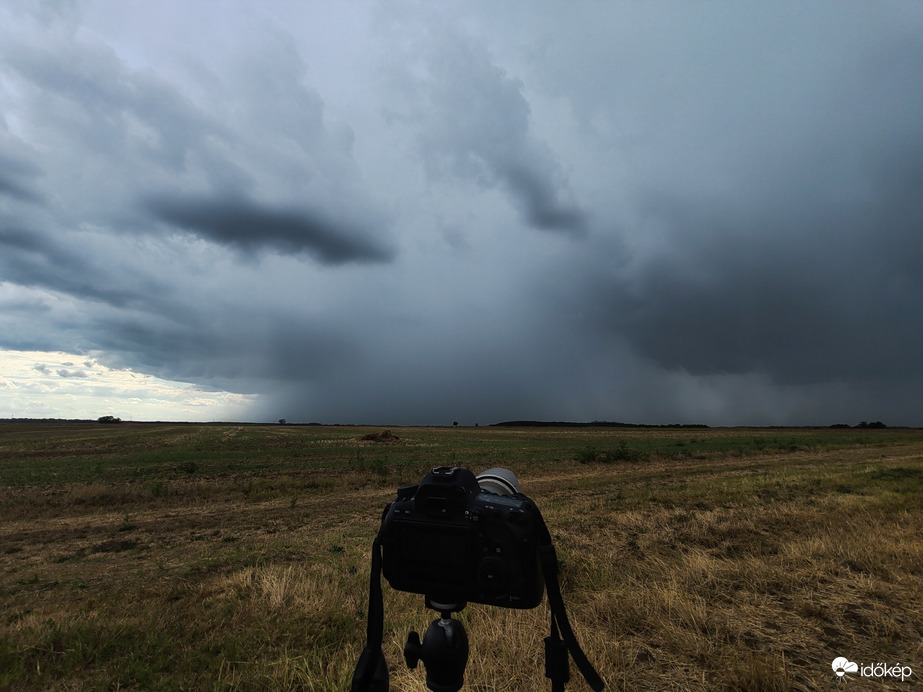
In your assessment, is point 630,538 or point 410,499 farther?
point 630,538

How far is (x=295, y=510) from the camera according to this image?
14195 mm

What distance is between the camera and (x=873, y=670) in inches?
121

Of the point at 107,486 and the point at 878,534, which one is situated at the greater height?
the point at 878,534

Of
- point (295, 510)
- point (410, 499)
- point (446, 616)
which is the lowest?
point (295, 510)

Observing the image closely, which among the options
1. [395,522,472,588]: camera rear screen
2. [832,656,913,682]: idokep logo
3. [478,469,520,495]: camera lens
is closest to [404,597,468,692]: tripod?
[395,522,472,588]: camera rear screen

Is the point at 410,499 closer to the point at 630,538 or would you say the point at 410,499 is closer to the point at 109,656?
the point at 109,656

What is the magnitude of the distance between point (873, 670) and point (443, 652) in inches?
135

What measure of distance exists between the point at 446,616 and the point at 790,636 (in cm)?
341

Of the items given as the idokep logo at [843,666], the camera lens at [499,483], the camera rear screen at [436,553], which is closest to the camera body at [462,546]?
the camera rear screen at [436,553]

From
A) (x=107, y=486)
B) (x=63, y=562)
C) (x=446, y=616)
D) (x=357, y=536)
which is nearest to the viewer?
(x=446, y=616)

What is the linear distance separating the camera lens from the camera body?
21 centimetres

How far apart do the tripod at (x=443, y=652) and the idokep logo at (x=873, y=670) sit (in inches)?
121

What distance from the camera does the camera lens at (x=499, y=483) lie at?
2.16 meters

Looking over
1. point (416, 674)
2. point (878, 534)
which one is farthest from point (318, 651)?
point (878, 534)
